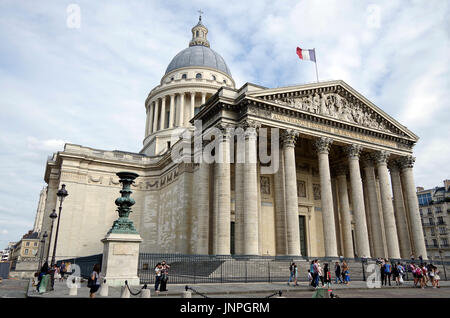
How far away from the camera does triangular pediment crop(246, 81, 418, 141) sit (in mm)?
26250

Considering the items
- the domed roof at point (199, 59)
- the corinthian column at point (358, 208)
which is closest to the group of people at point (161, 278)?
the corinthian column at point (358, 208)

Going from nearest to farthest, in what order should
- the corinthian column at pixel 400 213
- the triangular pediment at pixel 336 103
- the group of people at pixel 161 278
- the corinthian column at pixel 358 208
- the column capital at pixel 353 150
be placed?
the group of people at pixel 161 278 → the triangular pediment at pixel 336 103 → the corinthian column at pixel 358 208 → the column capital at pixel 353 150 → the corinthian column at pixel 400 213

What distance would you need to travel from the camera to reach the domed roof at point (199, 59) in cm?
5494

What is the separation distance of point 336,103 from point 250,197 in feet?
41.7

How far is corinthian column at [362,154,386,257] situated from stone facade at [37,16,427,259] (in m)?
0.09

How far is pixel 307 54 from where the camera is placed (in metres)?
30.0

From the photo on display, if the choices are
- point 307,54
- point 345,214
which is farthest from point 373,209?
point 307,54

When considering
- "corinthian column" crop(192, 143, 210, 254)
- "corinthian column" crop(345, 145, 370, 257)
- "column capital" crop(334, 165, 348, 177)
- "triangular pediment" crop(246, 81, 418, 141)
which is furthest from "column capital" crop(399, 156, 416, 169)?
"corinthian column" crop(192, 143, 210, 254)

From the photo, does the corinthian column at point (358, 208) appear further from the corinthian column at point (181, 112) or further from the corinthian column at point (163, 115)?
the corinthian column at point (163, 115)

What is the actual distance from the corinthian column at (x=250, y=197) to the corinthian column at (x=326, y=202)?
594 cm

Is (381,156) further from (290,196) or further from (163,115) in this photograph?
(163,115)

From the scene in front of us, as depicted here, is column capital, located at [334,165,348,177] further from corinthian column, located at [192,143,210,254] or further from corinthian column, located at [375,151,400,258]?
corinthian column, located at [192,143,210,254]

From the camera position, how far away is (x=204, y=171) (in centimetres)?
2725
